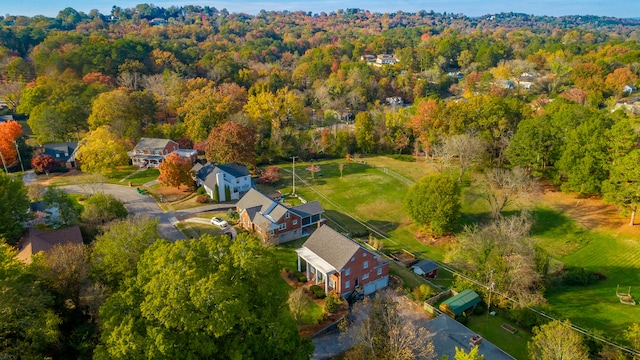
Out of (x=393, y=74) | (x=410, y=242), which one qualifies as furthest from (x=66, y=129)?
(x=393, y=74)

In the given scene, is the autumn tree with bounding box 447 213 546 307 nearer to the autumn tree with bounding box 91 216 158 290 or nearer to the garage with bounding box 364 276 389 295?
the garage with bounding box 364 276 389 295

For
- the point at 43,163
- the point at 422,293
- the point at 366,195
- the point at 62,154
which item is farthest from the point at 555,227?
the point at 62,154

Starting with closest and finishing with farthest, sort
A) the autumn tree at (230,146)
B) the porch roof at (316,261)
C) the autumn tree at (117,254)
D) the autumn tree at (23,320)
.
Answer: the autumn tree at (23,320) → the autumn tree at (117,254) → the porch roof at (316,261) → the autumn tree at (230,146)

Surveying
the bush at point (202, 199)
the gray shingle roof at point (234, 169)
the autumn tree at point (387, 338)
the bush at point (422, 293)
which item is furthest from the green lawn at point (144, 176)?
the autumn tree at point (387, 338)

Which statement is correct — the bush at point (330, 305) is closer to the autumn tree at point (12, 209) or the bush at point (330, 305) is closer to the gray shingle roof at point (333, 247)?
the gray shingle roof at point (333, 247)

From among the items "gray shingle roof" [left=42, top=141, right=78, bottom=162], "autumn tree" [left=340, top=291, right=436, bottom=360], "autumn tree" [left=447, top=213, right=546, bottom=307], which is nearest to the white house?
"gray shingle roof" [left=42, top=141, right=78, bottom=162]

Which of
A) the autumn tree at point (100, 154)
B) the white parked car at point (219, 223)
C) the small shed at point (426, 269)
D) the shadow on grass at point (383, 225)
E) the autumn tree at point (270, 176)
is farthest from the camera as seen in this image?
the autumn tree at point (270, 176)

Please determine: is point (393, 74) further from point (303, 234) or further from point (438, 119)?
point (303, 234)
